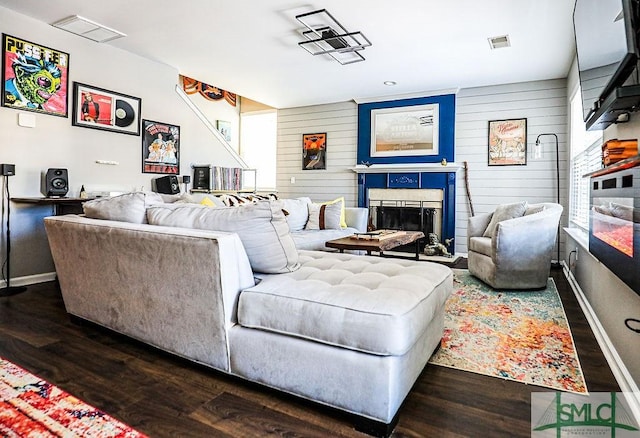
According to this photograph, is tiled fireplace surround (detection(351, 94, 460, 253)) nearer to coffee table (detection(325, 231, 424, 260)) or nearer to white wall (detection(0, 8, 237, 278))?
coffee table (detection(325, 231, 424, 260))

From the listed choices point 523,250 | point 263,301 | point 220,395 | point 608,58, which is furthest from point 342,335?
→ point 523,250

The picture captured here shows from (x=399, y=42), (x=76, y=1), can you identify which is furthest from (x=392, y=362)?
(x=76, y=1)

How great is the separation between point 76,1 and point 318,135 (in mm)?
4117

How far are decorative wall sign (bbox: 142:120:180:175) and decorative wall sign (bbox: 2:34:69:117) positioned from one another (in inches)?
38.5

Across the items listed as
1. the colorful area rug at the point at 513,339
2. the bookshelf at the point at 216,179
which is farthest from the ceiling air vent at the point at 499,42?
the bookshelf at the point at 216,179

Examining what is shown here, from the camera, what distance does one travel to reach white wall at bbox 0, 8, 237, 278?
3.71m

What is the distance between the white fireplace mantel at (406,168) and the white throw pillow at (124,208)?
4334mm

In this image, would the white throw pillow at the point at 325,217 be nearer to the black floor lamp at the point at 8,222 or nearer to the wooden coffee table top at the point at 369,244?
the wooden coffee table top at the point at 369,244

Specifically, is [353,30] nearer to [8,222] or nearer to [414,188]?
[414,188]

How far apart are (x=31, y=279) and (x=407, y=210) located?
494cm

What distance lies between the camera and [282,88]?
19.6 feet

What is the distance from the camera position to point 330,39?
403 cm

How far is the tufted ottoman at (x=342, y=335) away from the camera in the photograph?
4.74 ft

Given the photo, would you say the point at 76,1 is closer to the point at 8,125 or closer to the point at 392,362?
the point at 8,125
